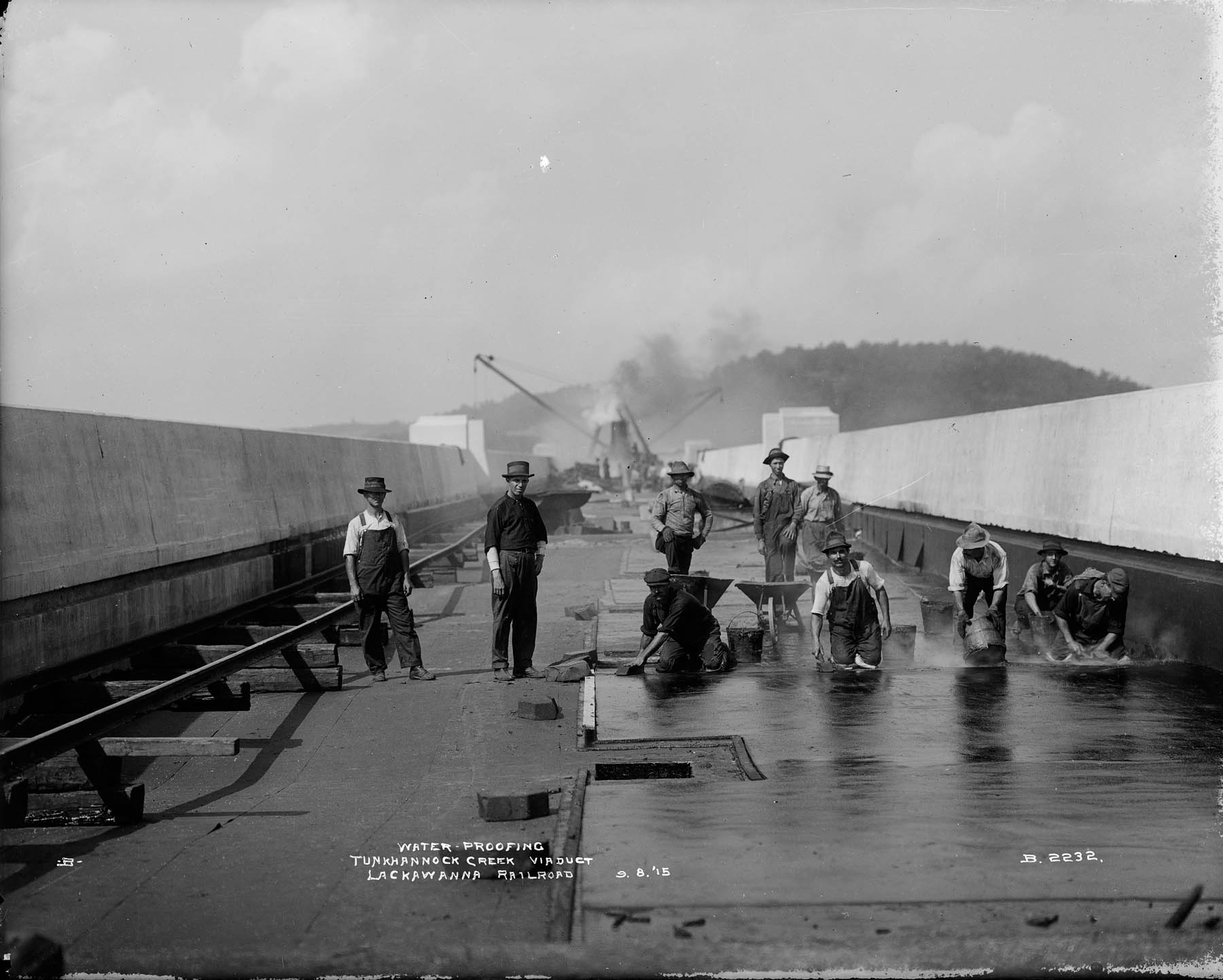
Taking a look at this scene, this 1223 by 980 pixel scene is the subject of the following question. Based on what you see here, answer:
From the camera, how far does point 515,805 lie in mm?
6320

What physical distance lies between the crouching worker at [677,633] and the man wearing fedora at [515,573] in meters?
1.07

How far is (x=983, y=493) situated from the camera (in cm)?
1677

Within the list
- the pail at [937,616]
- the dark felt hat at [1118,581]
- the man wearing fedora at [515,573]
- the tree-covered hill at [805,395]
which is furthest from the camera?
the tree-covered hill at [805,395]

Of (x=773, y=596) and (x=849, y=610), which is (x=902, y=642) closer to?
(x=773, y=596)

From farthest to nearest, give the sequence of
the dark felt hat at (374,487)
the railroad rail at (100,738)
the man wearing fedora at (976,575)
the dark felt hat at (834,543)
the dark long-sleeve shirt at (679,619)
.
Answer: the dark felt hat at (374,487) < the man wearing fedora at (976,575) < the dark long-sleeve shirt at (679,619) < the dark felt hat at (834,543) < the railroad rail at (100,738)

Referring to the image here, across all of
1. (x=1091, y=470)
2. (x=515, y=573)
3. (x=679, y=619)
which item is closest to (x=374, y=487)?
(x=515, y=573)

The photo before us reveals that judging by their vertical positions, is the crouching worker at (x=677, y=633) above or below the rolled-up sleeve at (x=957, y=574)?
below

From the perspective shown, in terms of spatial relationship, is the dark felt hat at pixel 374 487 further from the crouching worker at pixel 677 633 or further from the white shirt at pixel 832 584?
the white shirt at pixel 832 584

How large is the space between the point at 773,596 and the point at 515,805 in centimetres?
727

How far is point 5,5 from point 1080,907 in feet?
→ 19.2

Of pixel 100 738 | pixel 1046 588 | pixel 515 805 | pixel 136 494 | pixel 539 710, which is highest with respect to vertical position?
pixel 136 494

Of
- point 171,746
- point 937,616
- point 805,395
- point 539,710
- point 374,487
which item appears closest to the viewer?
point 171,746

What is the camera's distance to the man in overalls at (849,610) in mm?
10484

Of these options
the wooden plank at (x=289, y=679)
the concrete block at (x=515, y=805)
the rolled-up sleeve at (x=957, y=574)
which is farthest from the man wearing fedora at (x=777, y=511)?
the concrete block at (x=515, y=805)
